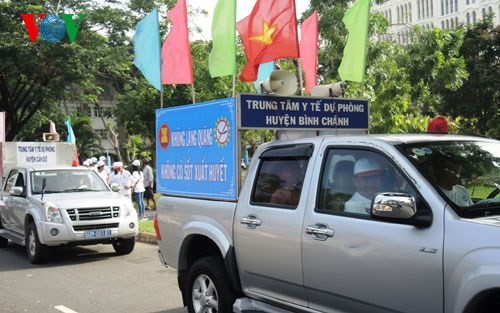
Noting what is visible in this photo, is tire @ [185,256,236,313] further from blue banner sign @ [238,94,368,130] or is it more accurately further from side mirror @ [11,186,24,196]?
side mirror @ [11,186,24,196]

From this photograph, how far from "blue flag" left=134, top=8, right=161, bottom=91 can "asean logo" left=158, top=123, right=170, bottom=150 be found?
2040mm

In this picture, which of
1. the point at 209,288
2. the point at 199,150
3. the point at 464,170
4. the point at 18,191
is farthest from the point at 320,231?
the point at 18,191

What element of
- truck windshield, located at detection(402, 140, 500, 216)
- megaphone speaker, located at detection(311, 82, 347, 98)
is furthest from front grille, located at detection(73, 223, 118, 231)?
truck windshield, located at detection(402, 140, 500, 216)

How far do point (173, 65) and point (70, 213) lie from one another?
324cm

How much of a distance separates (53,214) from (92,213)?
2.10 ft

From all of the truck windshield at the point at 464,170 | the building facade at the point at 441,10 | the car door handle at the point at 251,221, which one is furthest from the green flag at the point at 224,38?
the building facade at the point at 441,10

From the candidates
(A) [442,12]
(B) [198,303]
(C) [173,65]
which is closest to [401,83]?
(C) [173,65]

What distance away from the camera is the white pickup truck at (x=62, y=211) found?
9164 mm

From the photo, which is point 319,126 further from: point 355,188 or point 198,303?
point 198,303

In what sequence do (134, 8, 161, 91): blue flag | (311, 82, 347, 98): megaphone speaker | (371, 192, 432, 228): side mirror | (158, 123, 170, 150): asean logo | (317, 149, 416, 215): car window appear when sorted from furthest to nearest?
(134, 8, 161, 91): blue flag < (158, 123, 170, 150): asean logo < (311, 82, 347, 98): megaphone speaker < (317, 149, 416, 215): car window < (371, 192, 432, 228): side mirror

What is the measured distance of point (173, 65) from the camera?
8086 millimetres

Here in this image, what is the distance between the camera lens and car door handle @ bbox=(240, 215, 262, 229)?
439cm

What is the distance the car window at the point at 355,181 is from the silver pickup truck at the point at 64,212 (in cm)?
630

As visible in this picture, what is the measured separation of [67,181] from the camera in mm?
10516
